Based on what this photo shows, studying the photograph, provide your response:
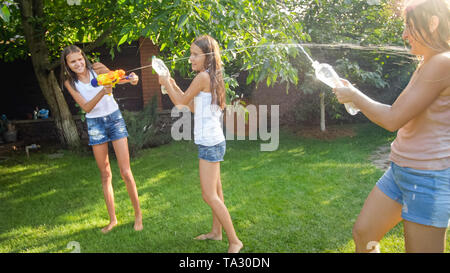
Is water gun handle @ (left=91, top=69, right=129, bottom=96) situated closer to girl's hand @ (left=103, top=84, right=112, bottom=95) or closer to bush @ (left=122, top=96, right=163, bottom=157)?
girl's hand @ (left=103, top=84, right=112, bottom=95)

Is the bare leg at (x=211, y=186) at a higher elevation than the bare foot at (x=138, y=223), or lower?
higher

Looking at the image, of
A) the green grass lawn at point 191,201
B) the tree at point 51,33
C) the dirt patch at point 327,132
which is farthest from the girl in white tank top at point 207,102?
the dirt patch at point 327,132

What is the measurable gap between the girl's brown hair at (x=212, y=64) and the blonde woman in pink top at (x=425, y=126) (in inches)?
44.7

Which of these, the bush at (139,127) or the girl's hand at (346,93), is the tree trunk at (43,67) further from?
the girl's hand at (346,93)

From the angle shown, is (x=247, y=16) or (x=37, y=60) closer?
(x=247, y=16)

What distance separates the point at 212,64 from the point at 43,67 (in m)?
5.59

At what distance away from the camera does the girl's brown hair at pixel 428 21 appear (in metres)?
1.45

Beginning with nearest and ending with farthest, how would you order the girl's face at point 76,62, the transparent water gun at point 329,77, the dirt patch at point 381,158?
the transparent water gun at point 329,77 → the girl's face at point 76,62 → the dirt patch at point 381,158

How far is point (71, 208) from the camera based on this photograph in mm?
4145

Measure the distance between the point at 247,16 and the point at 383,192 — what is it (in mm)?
2282

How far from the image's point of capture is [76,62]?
3.08 m

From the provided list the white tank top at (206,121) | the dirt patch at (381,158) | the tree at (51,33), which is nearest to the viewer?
the white tank top at (206,121)

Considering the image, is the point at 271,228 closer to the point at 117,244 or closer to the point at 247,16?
the point at 117,244

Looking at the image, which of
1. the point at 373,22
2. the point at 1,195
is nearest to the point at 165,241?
the point at 1,195
